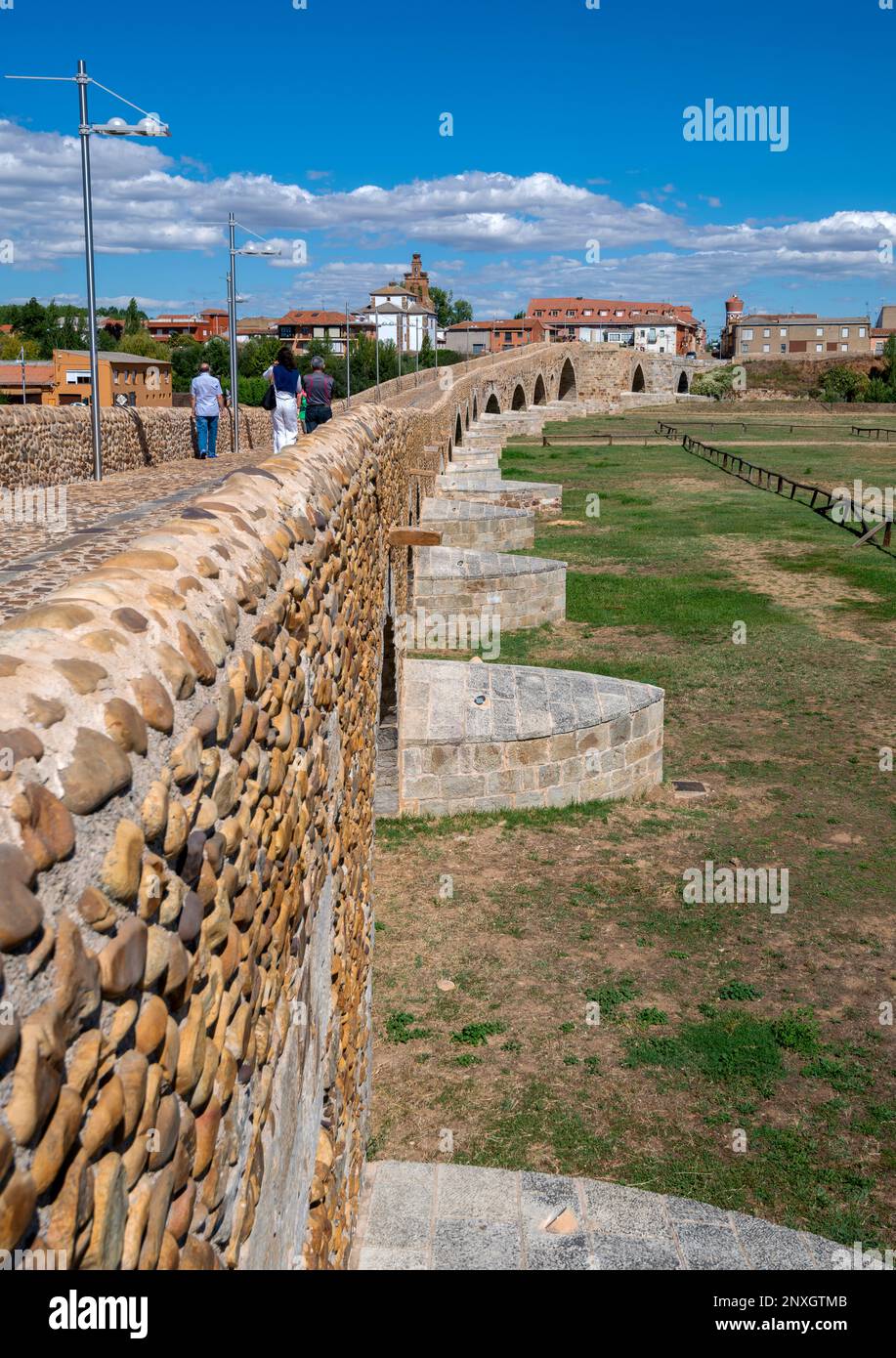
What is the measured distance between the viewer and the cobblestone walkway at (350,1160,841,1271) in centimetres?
551

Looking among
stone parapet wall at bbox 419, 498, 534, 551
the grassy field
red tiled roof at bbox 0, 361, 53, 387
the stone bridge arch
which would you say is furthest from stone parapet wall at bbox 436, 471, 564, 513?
the stone bridge arch

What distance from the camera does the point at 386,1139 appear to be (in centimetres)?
687

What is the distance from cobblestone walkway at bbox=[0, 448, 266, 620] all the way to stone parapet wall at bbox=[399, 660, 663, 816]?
332 centimetres

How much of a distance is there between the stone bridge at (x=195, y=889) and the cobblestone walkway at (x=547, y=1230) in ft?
1.02

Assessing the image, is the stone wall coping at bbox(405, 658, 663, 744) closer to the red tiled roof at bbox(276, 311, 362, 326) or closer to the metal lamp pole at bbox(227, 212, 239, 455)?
the metal lamp pole at bbox(227, 212, 239, 455)

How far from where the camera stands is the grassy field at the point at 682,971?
22.3 feet

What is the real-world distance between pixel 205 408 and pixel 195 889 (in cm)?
1420

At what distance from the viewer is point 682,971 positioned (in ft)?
28.9

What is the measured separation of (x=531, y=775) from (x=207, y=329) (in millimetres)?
123639

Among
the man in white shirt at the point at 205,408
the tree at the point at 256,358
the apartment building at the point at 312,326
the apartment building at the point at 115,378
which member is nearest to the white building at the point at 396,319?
the apartment building at the point at 312,326

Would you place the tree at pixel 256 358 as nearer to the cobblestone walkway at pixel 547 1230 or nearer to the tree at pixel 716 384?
the tree at pixel 716 384

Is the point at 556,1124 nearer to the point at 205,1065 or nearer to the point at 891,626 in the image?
the point at 205,1065
